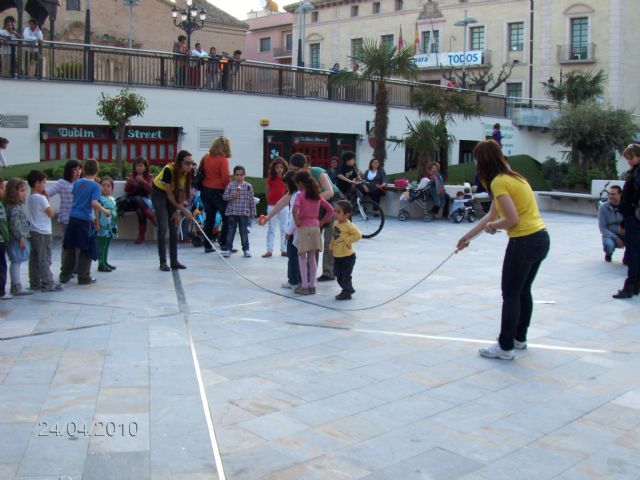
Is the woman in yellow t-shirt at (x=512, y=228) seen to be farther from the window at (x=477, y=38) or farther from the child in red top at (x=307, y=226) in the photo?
the window at (x=477, y=38)

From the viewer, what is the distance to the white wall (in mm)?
21297

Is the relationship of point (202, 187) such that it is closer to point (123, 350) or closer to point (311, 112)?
point (123, 350)

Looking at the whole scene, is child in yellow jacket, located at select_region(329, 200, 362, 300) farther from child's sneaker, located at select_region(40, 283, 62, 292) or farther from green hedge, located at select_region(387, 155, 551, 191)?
green hedge, located at select_region(387, 155, 551, 191)

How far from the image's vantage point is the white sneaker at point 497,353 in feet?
21.9

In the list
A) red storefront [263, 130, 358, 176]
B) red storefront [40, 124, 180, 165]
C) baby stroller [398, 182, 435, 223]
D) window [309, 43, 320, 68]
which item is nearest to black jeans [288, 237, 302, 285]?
baby stroller [398, 182, 435, 223]

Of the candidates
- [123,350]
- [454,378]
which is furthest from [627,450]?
[123,350]

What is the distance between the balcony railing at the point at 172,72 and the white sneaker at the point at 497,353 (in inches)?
682

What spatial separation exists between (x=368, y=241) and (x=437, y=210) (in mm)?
4412

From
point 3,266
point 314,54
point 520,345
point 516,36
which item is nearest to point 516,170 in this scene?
point 520,345

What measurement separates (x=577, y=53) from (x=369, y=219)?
125ft

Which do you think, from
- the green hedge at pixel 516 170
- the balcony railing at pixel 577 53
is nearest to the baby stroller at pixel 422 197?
the green hedge at pixel 516 170

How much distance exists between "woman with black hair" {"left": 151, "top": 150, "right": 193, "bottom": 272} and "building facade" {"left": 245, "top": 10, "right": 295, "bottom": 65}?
2177 inches

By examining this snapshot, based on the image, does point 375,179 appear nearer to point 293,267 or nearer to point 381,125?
point 381,125

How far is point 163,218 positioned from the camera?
35.6 ft
